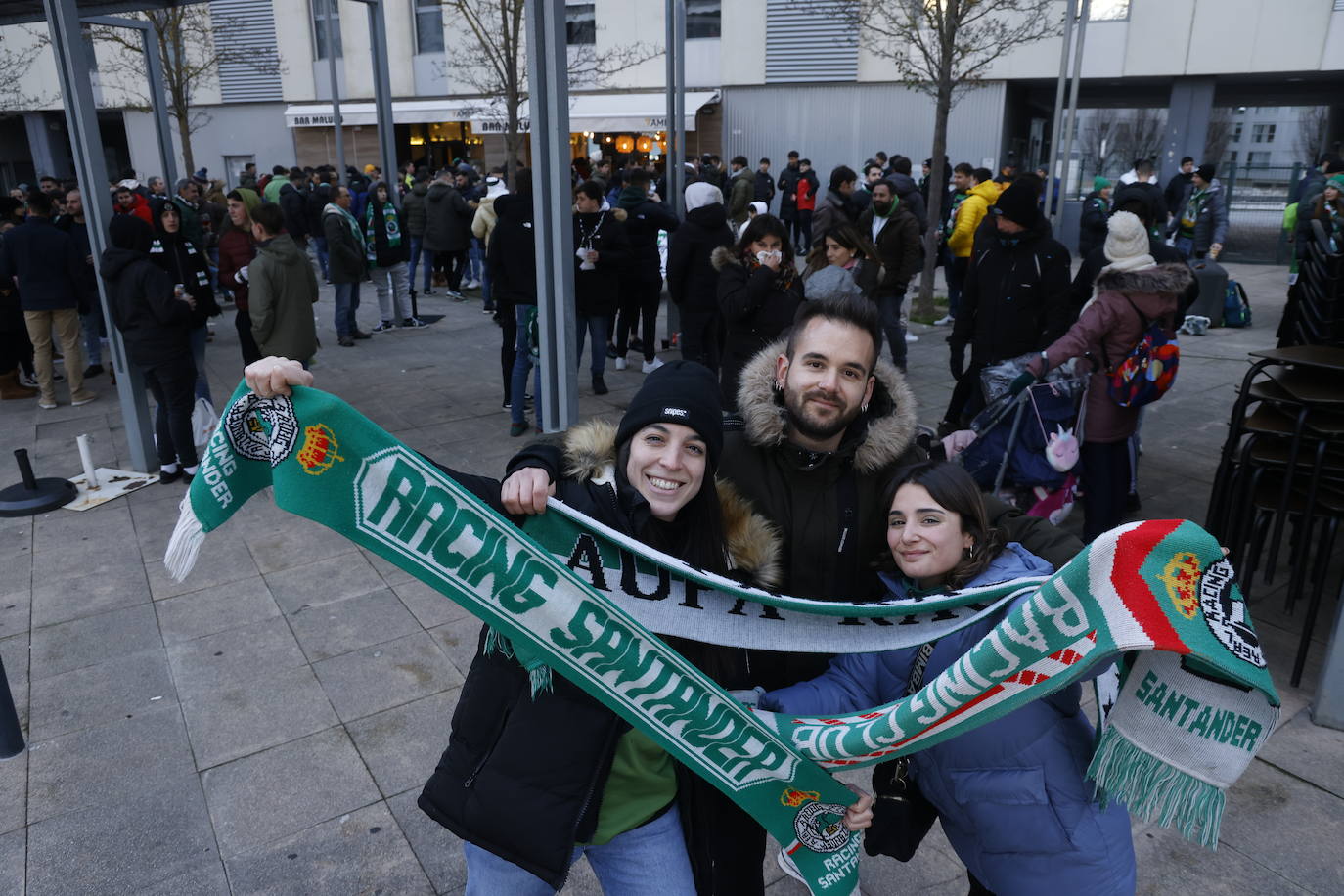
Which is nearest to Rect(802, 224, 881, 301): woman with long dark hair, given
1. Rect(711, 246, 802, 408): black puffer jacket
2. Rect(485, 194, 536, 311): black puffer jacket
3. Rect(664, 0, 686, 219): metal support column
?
Rect(711, 246, 802, 408): black puffer jacket

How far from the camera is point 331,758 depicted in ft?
12.2

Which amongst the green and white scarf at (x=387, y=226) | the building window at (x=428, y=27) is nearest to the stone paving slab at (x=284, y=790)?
the green and white scarf at (x=387, y=226)

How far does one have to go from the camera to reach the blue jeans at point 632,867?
2.05m

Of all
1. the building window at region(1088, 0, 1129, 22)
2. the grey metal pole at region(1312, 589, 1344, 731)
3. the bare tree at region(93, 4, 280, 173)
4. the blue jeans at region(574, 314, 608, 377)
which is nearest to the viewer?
the grey metal pole at region(1312, 589, 1344, 731)

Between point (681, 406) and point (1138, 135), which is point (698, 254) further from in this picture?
point (1138, 135)

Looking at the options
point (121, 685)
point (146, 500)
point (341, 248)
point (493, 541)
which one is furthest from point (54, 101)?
point (493, 541)

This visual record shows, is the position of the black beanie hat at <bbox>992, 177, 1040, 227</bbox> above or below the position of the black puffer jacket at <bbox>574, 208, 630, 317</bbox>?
above

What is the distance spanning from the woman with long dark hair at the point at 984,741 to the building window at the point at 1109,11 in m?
23.2

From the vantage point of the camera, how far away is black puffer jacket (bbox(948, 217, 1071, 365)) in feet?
20.6

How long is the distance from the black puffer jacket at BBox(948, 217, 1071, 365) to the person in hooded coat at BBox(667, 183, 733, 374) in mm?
2208

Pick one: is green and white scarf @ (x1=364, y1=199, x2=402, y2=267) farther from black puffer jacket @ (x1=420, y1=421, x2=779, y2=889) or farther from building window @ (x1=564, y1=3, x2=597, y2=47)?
building window @ (x1=564, y1=3, x2=597, y2=47)

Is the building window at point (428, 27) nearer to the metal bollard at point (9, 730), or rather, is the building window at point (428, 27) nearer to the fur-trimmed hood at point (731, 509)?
the metal bollard at point (9, 730)

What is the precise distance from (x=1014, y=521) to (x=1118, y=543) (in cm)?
58

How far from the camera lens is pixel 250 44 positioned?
29438 millimetres
